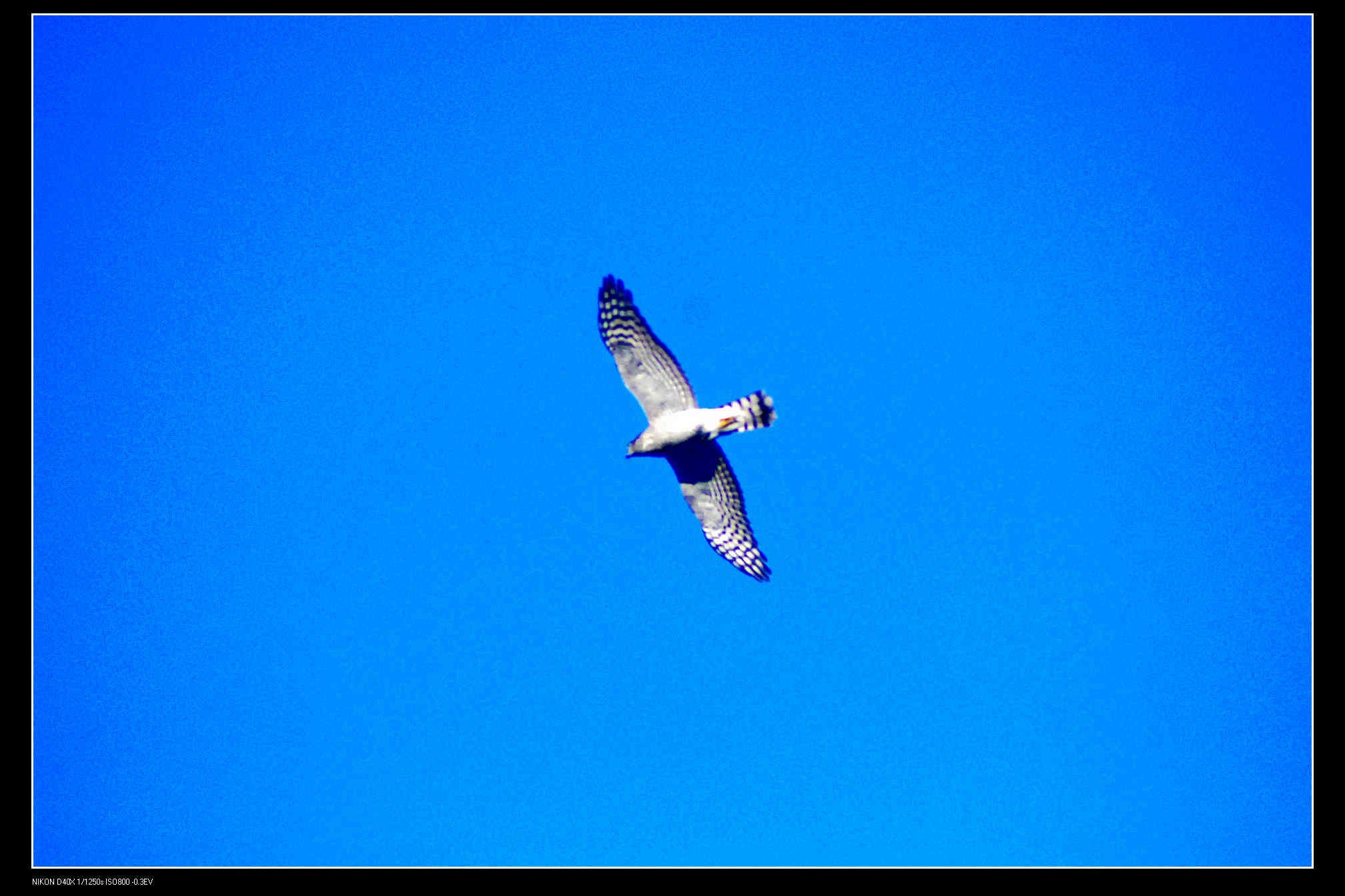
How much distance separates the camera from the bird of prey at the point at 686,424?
12.6 m

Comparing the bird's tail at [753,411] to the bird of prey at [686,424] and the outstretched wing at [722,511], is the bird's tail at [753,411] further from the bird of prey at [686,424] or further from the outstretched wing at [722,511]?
the outstretched wing at [722,511]

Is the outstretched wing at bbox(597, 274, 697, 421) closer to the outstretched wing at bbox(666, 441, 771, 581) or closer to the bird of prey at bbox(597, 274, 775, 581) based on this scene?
the bird of prey at bbox(597, 274, 775, 581)

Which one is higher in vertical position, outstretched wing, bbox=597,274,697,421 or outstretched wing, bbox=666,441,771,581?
outstretched wing, bbox=597,274,697,421

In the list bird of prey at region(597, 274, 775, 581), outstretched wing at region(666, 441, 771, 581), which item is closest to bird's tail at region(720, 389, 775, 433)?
bird of prey at region(597, 274, 775, 581)

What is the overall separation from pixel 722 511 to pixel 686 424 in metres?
1.55

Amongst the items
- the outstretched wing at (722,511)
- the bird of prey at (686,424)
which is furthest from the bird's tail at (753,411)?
the outstretched wing at (722,511)

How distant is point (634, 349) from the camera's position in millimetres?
12586

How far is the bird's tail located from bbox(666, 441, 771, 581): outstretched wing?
785 mm

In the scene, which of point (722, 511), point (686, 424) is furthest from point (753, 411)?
point (722, 511)

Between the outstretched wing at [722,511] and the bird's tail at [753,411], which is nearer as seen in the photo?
the bird's tail at [753,411]

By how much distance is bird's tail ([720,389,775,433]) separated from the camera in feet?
42.4

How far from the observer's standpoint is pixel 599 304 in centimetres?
1259

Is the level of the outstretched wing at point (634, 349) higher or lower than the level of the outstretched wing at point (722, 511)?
higher
